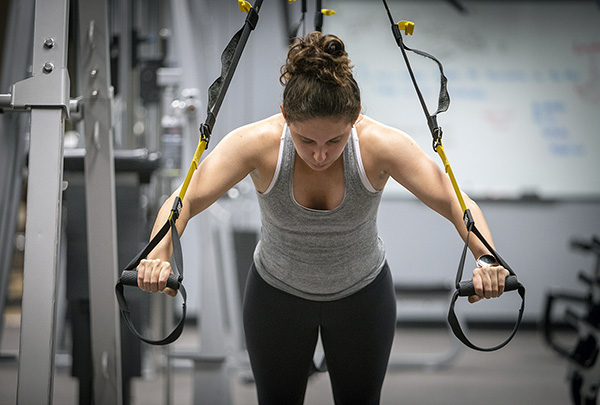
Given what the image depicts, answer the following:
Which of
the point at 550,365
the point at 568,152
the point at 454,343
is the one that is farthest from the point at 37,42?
the point at 568,152

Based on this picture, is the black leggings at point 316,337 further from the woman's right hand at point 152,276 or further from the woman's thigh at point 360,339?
the woman's right hand at point 152,276

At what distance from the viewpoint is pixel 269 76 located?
562 cm

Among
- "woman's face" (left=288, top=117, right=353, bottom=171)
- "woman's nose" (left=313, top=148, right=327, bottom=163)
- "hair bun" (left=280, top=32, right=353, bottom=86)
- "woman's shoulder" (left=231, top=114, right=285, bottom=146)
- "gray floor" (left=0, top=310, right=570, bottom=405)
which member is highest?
"hair bun" (left=280, top=32, right=353, bottom=86)

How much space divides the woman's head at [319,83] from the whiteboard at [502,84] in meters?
3.99

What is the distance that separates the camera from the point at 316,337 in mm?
1593

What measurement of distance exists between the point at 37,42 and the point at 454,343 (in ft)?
10.9

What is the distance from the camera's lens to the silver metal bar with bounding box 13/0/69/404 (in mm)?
1310

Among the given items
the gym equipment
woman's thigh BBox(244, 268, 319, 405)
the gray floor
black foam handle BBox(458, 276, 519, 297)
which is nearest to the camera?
black foam handle BBox(458, 276, 519, 297)

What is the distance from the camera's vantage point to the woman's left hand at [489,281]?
122 centimetres

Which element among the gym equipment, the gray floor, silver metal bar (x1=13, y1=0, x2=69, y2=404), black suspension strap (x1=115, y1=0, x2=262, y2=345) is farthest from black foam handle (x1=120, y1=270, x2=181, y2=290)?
the gym equipment

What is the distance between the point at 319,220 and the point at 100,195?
0.75 m

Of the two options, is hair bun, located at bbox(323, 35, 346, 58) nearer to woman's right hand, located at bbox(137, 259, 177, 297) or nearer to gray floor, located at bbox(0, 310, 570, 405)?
woman's right hand, located at bbox(137, 259, 177, 297)

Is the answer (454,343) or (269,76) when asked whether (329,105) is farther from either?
(269,76)

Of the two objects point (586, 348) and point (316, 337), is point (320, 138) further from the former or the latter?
point (586, 348)
